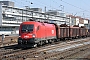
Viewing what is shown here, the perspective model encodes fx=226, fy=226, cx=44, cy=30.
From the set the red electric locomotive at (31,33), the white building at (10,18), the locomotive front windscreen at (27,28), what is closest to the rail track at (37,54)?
the red electric locomotive at (31,33)

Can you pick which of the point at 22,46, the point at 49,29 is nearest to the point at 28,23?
the point at 22,46

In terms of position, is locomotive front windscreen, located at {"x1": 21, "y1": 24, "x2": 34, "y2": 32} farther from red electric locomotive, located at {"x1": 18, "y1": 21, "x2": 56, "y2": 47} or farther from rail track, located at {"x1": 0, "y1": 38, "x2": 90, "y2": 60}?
rail track, located at {"x1": 0, "y1": 38, "x2": 90, "y2": 60}

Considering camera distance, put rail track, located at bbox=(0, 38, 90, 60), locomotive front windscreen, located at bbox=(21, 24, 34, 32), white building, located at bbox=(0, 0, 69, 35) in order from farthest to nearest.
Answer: white building, located at bbox=(0, 0, 69, 35)
locomotive front windscreen, located at bbox=(21, 24, 34, 32)
rail track, located at bbox=(0, 38, 90, 60)

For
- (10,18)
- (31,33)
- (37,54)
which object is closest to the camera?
(37,54)

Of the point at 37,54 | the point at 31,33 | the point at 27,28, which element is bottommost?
the point at 37,54

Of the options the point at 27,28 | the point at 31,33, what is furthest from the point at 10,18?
the point at 31,33

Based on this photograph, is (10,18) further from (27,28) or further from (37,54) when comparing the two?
(37,54)

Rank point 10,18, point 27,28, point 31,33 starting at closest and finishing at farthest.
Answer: point 31,33 → point 27,28 → point 10,18

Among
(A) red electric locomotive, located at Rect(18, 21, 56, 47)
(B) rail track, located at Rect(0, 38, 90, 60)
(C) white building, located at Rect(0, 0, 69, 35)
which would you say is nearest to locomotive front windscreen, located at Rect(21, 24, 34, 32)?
(A) red electric locomotive, located at Rect(18, 21, 56, 47)

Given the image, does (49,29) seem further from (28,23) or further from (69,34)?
(69,34)

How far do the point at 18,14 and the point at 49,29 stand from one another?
8039 cm

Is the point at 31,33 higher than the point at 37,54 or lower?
higher

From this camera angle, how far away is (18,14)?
107m

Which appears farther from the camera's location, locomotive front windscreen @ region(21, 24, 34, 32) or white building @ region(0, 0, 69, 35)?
white building @ region(0, 0, 69, 35)
